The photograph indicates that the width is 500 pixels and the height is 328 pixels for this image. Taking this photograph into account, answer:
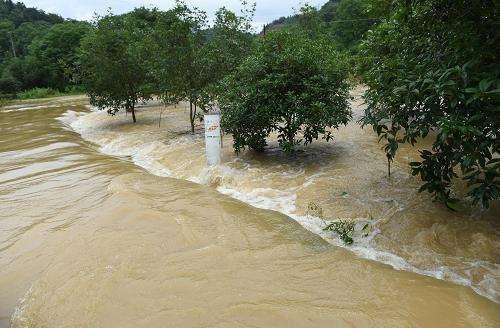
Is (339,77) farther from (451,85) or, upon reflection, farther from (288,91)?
(451,85)

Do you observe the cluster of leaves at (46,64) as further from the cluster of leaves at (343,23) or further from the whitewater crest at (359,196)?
the whitewater crest at (359,196)

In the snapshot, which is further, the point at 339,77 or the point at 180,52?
the point at 180,52

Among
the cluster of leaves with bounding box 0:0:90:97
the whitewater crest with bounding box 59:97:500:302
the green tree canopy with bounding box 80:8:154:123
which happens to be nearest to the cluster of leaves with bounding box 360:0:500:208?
the whitewater crest with bounding box 59:97:500:302

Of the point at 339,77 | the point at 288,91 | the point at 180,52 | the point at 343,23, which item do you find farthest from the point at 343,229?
the point at 343,23

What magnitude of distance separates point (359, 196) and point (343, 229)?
4.84ft

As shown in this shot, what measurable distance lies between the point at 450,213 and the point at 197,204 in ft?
14.2

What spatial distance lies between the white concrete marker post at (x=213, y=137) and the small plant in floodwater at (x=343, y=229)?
→ 15.0 feet

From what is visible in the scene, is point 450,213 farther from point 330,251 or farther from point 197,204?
point 197,204

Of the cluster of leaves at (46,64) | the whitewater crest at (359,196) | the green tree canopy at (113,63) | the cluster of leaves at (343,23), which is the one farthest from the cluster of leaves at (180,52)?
the cluster of leaves at (46,64)

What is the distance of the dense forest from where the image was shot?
5.04 metres

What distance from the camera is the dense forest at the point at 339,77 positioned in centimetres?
504

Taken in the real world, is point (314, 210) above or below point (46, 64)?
below

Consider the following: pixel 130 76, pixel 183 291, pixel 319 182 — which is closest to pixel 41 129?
pixel 130 76

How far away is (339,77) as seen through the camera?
10.3 metres
